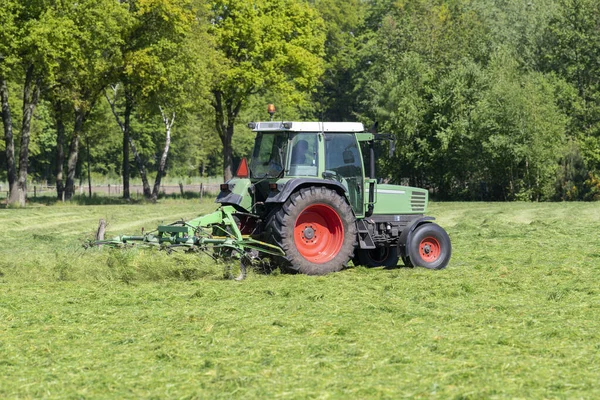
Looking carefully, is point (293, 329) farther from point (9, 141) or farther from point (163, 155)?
point (163, 155)

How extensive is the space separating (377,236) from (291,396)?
8767 mm

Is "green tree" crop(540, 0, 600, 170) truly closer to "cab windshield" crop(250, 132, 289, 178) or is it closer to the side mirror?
the side mirror

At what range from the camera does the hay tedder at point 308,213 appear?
550 inches

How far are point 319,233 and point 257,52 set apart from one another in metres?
37.3

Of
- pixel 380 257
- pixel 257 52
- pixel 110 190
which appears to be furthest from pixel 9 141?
pixel 110 190

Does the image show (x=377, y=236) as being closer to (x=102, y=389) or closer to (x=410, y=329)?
(x=410, y=329)

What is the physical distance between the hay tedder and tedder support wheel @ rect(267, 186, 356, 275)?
15 millimetres

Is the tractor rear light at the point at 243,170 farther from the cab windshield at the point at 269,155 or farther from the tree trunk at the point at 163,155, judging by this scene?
the tree trunk at the point at 163,155

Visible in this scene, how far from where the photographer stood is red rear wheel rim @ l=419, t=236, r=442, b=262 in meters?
15.8

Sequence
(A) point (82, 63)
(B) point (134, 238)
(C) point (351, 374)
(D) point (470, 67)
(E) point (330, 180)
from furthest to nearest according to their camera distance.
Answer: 1. (D) point (470, 67)
2. (A) point (82, 63)
3. (E) point (330, 180)
4. (B) point (134, 238)
5. (C) point (351, 374)

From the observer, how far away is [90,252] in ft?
46.0

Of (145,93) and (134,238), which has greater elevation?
(145,93)

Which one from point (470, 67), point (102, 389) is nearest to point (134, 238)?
point (102, 389)

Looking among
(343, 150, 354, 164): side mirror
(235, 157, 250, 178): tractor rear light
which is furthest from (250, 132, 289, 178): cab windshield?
(343, 150, 354, 164): side mirror
